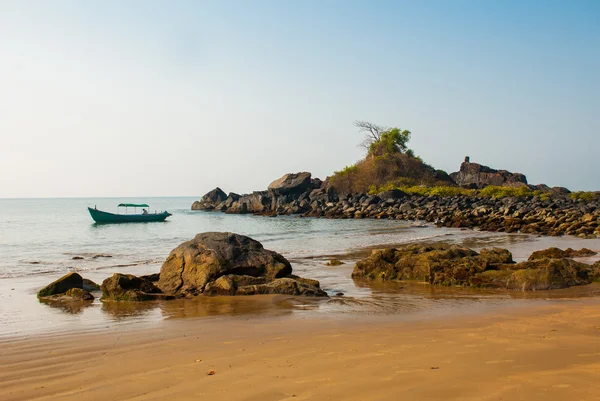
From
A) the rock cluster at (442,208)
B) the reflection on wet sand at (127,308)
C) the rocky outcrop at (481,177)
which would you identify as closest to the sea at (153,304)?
the reflection on wet sand at (127,308)

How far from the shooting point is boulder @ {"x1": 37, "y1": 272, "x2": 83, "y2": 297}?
11305mm

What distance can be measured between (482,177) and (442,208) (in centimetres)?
3456

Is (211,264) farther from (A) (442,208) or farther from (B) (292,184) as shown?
(B) (292,184)

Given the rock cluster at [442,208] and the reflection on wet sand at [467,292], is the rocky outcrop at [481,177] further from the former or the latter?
the reflection on wet sand at [467,292]

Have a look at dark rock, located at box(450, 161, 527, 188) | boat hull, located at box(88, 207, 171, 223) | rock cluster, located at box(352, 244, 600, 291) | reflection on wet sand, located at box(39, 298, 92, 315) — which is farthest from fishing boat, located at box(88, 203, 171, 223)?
dark rock, located at box(450, 161, 527, 188)

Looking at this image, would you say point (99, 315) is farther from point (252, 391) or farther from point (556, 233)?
point (556, 233)

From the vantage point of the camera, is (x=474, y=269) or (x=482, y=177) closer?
(x=474, y=269)

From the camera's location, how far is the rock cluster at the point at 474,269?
1098 centimetres

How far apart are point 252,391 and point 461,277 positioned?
864 cm

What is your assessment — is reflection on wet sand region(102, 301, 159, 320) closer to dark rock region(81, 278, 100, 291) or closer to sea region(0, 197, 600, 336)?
sea region(0, 197, 600, 336)

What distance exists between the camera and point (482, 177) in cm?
7794

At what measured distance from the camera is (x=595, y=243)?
21.1 m

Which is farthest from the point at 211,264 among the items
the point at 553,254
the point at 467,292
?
the point at 553,254

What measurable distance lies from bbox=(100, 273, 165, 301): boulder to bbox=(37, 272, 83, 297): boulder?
46.2 inches
